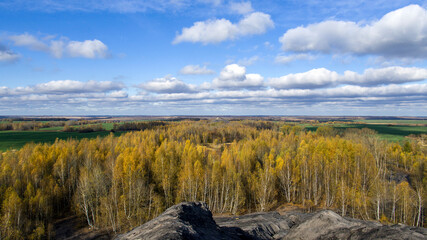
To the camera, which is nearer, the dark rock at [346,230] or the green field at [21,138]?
the dark rock at [346,230]

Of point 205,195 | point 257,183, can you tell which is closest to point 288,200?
point 257,183

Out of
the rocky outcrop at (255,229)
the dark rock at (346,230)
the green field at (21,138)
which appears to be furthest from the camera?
the green field at (21,138)

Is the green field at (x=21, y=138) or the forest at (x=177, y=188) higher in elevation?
the green field at (x=21, y=138)

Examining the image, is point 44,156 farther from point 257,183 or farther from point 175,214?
point 175,214

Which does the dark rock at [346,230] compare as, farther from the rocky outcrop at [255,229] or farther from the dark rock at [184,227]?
the dark rock at [184,227]

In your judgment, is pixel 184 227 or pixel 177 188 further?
pixel 177 188

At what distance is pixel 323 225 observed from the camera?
15141 millimetres

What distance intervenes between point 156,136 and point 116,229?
72.6 m

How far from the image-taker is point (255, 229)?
17.3 meters

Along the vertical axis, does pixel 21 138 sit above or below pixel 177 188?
above

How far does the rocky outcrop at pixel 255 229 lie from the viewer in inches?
430

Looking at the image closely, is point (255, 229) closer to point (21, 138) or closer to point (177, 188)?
point (177, 188)

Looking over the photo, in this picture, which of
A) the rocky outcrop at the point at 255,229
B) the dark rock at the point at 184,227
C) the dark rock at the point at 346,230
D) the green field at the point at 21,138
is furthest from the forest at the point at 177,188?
the green field at the point at 21,138

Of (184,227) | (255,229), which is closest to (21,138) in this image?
(255,229)
